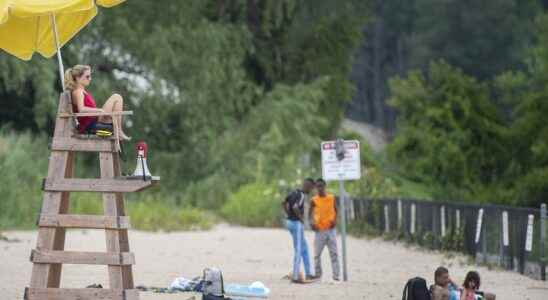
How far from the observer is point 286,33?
61.3m

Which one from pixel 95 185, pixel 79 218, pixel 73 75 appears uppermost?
pixel 73 75

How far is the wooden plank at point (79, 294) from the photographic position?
17.0m

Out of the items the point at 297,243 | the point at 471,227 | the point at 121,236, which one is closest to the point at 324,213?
the point at 297,243

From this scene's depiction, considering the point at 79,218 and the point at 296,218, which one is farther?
the point at 296,218

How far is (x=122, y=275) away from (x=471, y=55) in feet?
241

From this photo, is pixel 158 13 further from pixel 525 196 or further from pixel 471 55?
pixel 471 55

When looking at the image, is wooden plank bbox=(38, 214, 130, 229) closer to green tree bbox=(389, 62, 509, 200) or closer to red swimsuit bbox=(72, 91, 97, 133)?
red swimsuit bbox=(72, 91, 97, 133)

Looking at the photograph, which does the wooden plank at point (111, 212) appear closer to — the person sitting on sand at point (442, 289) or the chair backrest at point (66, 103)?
the chair backrest at point (66, 103)

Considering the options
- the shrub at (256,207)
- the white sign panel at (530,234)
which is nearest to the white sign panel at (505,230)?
the white sign panel at (530,234)

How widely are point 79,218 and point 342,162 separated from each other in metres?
7.03

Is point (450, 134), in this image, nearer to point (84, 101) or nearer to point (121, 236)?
point (121, 236)

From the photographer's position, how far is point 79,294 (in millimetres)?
17172

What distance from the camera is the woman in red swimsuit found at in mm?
17109

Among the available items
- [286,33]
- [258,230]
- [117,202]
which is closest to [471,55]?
[286,33]
